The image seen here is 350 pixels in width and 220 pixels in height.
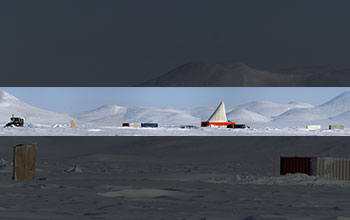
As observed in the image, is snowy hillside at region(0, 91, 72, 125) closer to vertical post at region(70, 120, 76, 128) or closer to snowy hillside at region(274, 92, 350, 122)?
vertical post at region(70, 120, 76, 128)

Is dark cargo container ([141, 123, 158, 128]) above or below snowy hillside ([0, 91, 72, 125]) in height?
below

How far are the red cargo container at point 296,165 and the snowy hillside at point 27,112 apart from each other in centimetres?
1675

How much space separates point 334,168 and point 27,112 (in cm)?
2498

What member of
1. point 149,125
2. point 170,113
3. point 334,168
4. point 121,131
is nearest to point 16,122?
point 121,131

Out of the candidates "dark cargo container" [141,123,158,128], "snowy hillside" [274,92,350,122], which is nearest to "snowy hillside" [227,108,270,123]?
"snowy hillside" [274,92,350,122]

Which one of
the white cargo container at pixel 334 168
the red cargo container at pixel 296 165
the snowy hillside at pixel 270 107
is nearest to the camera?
the white cargo container at pixel 334 168

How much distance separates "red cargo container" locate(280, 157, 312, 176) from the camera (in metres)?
34.5

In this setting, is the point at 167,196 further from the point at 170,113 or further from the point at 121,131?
the point at 121,131

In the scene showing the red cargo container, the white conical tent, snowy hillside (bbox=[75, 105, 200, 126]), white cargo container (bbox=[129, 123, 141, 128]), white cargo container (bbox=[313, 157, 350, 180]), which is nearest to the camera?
white cargo container (bbox=[313, 157, 350, 180])

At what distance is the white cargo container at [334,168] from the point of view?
3222 centimetres

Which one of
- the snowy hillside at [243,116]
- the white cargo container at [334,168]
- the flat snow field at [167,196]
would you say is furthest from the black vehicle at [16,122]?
the white cargo container at [334,168]

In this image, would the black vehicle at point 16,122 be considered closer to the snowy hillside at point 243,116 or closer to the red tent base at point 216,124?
the red tent base at point 216,124

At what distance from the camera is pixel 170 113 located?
147ft
